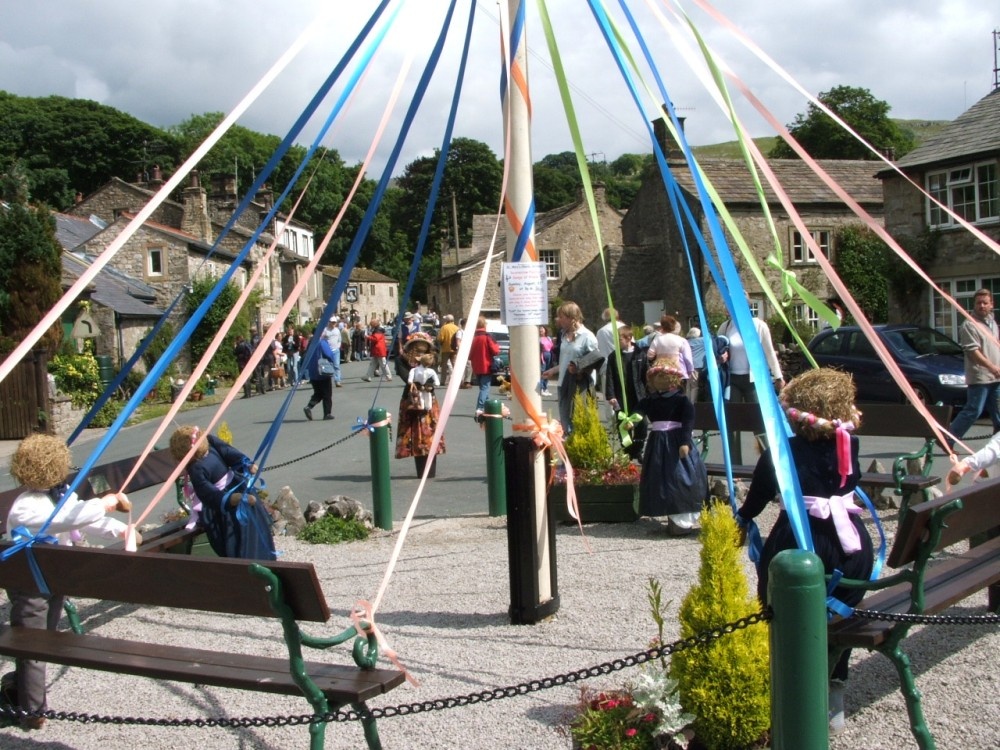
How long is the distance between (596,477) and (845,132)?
5586 cm

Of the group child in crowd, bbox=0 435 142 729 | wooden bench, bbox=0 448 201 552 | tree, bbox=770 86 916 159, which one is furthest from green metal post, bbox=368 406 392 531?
tree, bbox=770 86 916 159

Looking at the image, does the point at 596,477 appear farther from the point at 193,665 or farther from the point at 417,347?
the point at 193,665

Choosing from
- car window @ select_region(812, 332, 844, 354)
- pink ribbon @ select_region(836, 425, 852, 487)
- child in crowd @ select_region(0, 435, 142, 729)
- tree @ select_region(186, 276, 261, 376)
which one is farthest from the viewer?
tree @ select_region(186, 276, 261, 376)

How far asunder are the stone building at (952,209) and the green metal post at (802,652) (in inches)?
838

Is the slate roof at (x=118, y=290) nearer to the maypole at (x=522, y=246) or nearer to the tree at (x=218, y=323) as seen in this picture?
the tree at (x=218, y=323)

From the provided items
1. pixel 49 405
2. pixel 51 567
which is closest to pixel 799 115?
pixel 49 405

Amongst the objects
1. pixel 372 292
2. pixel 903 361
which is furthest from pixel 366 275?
pixel 903 361

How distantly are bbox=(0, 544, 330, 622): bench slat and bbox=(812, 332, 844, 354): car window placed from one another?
1584 centimetres

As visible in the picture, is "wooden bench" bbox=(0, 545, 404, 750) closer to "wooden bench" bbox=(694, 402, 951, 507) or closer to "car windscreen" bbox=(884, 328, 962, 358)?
"wooden bench" bbox=(694, 402, 951, 507)

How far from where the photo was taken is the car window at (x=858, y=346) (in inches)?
683

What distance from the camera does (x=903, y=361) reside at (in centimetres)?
1585

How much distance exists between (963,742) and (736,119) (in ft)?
9.13

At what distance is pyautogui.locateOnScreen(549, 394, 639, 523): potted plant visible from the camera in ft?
26.5

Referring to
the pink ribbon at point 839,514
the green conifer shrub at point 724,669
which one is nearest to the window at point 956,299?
the pink ribbon at point 839,514
